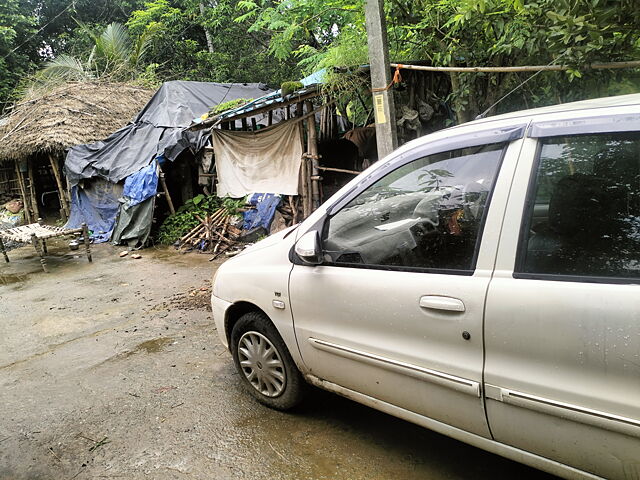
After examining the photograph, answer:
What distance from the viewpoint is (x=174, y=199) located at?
11.6m

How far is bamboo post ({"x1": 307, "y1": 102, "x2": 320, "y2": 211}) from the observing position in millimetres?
7974

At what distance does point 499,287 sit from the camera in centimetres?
172

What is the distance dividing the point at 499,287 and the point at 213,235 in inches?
325

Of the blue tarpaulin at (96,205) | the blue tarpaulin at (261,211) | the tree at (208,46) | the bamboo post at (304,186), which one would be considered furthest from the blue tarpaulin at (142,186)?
the tree at (208,46)

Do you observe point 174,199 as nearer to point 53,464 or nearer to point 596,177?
point 53,464

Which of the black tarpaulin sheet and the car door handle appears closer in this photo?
the car door handle

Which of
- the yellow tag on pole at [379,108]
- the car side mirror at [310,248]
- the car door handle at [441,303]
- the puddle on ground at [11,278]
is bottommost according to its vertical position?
the puddle on ground at [11,278]

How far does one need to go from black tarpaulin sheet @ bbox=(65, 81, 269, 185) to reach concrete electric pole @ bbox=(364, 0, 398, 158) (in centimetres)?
688

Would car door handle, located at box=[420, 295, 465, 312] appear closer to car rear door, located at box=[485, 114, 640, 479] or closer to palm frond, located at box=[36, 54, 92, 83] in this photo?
car rear door, located at box=[485, 114, 640, 479]

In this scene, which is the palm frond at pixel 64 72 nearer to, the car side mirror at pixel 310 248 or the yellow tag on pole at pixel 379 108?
the yellow tag on pole at pixel 379 108

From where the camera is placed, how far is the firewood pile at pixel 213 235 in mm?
9000

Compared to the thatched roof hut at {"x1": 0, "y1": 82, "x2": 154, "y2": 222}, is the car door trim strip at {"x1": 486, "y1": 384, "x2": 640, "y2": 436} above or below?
below

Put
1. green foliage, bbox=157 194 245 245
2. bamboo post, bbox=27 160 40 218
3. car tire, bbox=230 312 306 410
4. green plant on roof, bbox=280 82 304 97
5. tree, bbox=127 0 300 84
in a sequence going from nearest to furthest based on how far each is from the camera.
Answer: car tire, bbox=230 312 306 410
green plant on roof, bbox=280 82 304 97
green foliage, bbox=157 194 245 245
bamboo post, bbox=27 160 40 218
tree, bbox=127 0 300 84

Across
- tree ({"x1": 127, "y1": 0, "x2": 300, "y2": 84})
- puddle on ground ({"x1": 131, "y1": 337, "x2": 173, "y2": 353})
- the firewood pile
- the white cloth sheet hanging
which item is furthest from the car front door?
tree ({"x1": 127, "y1": 0, "x2": 300, "y2": 84})
